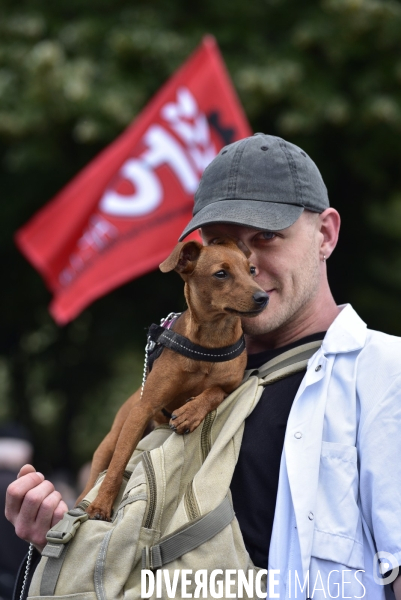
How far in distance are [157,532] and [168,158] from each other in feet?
14.7

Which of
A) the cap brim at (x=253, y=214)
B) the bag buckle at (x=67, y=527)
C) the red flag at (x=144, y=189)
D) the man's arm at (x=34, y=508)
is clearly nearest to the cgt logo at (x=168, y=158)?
the red flag at (x=144, y=189)

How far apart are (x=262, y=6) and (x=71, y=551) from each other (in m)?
8.57

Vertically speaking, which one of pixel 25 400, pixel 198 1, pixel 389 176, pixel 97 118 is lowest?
pixel 25 400

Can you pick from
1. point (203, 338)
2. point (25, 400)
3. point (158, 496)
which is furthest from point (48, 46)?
point (25, 400)

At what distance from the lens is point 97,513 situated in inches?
96.4

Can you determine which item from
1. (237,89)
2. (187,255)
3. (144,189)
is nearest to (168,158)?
(144,189)

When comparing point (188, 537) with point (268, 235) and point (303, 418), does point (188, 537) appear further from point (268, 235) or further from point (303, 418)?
point (268, 235)

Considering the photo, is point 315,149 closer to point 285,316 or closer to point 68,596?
point 285,316

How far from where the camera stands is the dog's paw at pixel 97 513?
2449 millimetres

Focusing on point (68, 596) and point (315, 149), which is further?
point (315, 149)

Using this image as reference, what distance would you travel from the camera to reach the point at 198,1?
31.7ft

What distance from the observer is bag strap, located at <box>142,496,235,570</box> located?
2.17 meters

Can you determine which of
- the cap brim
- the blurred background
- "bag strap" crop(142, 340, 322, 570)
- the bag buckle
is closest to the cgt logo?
the blurred background

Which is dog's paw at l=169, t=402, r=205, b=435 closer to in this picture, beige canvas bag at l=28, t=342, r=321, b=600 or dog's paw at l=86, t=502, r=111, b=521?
beige canvas bag at l=28, t=342, r=321, b=600
